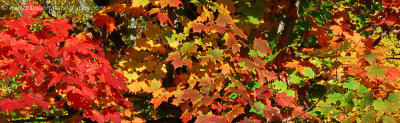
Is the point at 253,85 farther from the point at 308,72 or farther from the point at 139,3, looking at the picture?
the point at 139,3

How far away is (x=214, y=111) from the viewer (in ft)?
10.3

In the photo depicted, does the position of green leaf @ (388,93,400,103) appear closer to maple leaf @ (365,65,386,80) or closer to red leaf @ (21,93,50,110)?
maple leaf @ (365,65,386,80)

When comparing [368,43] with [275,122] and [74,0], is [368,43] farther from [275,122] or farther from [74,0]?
[74,0]

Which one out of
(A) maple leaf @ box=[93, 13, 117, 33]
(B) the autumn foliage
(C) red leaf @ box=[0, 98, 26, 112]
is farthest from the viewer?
(A) maple leaf @ box=[93, 13, 117, 33]

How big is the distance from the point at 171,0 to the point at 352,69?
183 centimetres

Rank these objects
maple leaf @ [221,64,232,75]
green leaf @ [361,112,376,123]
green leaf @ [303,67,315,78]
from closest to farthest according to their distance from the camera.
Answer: green leaf @ [361,112,376,123] < maple leaf @ [221,64,232,75] < green leaf @ [303,67,315,78]

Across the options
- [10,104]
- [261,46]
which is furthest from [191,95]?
[10,104]

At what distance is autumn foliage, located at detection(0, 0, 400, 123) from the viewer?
2.14 metres

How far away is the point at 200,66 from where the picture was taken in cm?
301

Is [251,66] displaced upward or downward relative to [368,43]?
downward

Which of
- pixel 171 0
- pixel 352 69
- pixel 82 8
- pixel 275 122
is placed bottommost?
pixel 275 122

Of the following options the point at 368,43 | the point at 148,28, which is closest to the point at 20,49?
the point at 148,28

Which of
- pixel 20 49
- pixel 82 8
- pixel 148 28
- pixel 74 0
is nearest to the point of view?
pixel 20 49

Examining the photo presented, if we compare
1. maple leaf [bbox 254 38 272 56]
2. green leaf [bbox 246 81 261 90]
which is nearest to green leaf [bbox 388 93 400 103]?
maple leaf [bbox 254 38 272 56]
